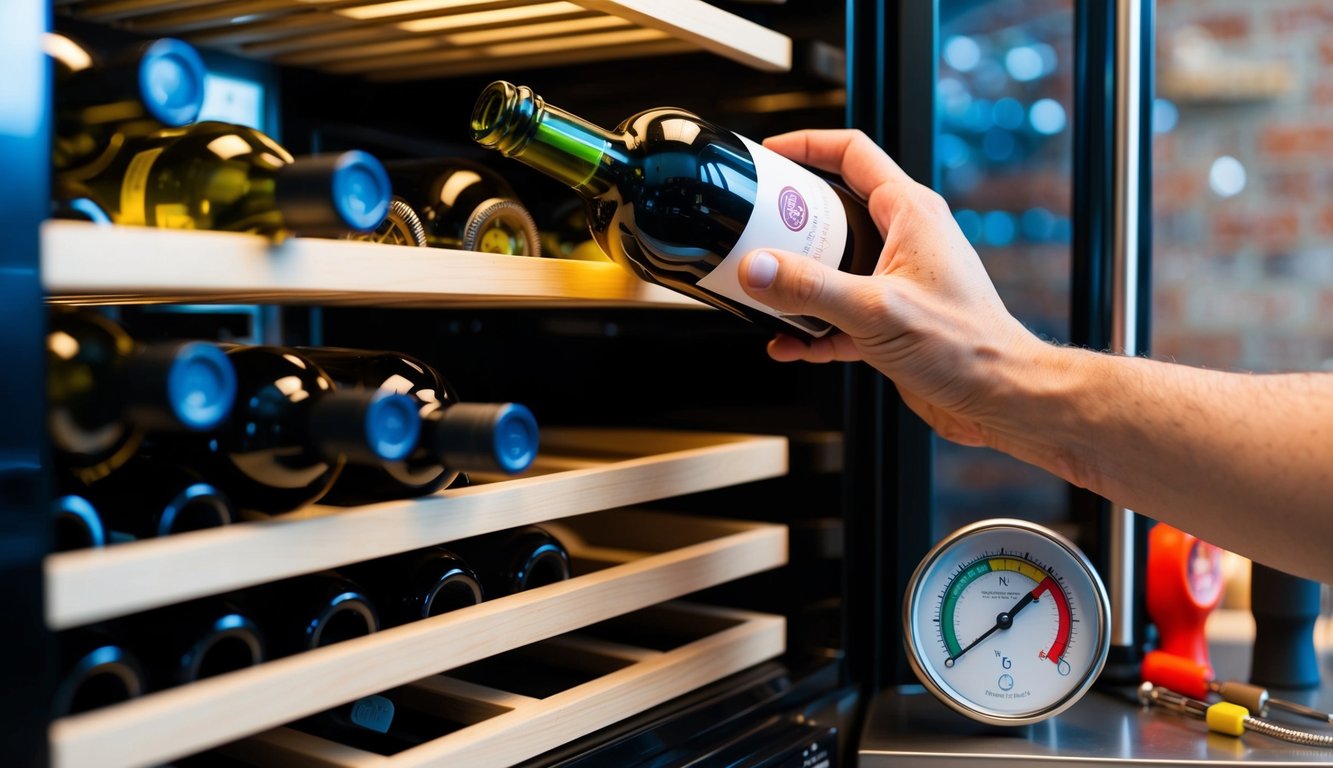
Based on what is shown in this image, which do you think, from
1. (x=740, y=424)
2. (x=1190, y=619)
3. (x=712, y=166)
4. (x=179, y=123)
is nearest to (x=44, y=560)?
(x=179, y=123)

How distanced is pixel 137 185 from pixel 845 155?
55cm

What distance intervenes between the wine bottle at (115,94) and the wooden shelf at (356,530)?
0.65 ft

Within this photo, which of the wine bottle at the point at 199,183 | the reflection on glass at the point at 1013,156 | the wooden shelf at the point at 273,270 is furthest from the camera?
the reflection on glass at the point at 1013,156

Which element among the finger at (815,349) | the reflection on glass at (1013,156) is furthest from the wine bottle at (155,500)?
the reflection on glass at (1013,156)

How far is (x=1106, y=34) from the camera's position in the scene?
1.06 metres

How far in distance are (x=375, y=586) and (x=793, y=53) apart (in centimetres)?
58

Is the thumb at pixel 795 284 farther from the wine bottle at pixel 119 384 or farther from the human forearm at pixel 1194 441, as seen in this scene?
the wine bottle at pixel 119 384

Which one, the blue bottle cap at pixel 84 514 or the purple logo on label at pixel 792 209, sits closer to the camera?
the blue bottle cap at pixel 84 514

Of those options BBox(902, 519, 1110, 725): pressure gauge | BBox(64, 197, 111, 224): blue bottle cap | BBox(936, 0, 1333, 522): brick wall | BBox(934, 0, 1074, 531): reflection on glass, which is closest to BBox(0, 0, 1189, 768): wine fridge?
BBox(64, 197, 111, 224): blue bottle cap

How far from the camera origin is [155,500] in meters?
0.56

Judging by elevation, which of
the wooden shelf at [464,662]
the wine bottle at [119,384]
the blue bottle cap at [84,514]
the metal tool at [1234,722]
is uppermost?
the wine bottle at [119,384]

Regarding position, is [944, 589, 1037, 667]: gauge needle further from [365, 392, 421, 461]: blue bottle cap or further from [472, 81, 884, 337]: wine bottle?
[365, 392, 421, 461]: blue bottle cap

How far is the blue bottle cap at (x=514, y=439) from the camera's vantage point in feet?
1.90

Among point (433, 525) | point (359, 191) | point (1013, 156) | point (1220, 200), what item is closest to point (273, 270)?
point (359, 191)
